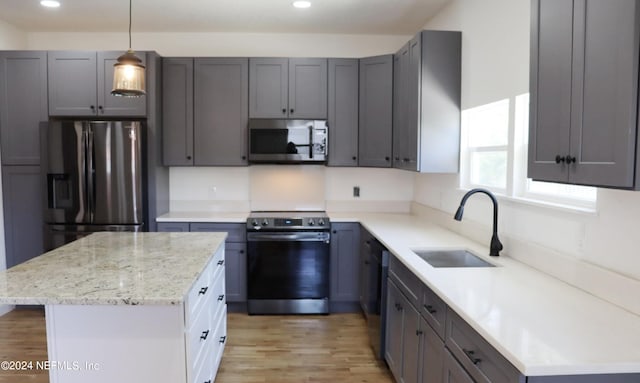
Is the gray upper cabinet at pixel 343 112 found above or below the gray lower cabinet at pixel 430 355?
above

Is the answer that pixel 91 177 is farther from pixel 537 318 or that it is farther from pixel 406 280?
pixel 537 318

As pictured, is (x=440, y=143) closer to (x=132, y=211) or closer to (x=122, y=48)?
(x=132, y=211)

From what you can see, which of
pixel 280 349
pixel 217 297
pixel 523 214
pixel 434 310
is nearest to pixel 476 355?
pixel 434 310

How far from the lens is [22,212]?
4000 mm

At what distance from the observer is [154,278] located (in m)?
1.89

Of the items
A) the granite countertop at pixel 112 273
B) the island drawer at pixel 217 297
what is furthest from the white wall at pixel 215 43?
the island drawer at pixel 217 297

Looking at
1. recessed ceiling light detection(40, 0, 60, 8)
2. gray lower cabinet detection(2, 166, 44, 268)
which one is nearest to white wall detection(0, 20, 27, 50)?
recessed ceiling light detection(40, 0, 60, 8)

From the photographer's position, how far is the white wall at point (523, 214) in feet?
5.56

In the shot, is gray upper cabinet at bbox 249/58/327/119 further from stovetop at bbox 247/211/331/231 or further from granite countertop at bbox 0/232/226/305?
granite countertop at bbox 0/232/226/305

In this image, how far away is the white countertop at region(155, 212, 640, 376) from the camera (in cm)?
120

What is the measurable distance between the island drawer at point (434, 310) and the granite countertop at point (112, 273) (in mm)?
1096

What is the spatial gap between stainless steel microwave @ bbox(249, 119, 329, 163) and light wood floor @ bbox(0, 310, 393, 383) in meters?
1.54

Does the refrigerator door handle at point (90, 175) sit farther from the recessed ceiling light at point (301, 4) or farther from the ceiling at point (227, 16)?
the recessed ceiling light at point (301, 4)

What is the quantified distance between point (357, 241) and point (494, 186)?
60.4 inches
